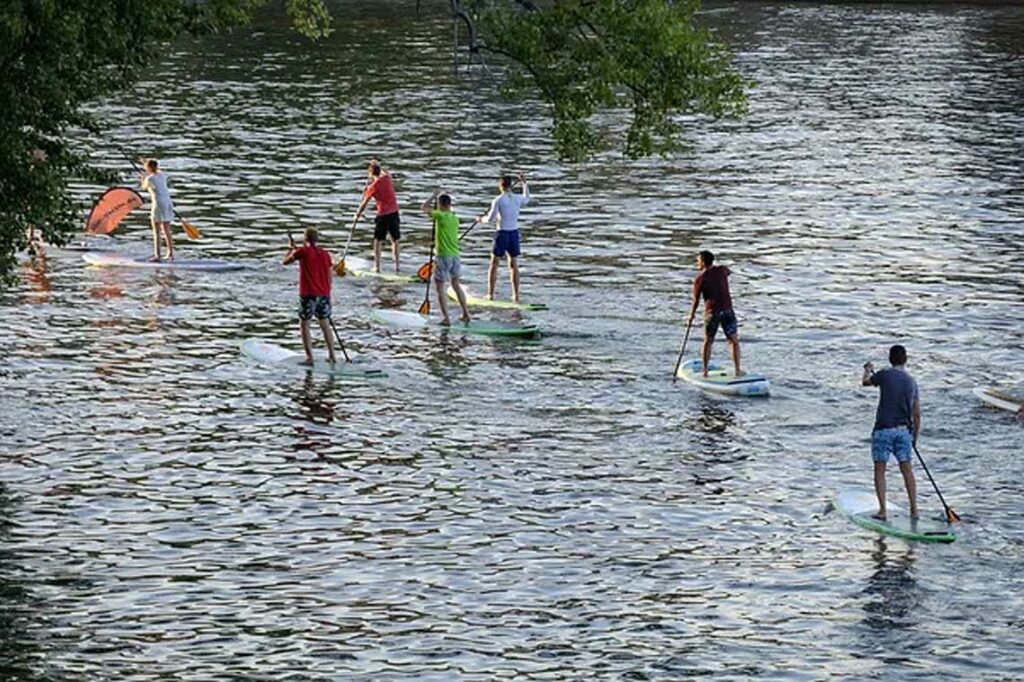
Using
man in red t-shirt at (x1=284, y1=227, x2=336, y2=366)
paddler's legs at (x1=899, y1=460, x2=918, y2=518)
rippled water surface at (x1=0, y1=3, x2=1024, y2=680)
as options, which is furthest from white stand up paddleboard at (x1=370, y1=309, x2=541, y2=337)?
paddler's legs at (x1=899, y1=460, x2=918, y2=518)

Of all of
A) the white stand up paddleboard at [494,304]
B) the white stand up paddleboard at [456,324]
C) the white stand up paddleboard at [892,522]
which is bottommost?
the white stand up paddleboard at [892,522]

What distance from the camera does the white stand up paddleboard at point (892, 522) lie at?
83.7 feet

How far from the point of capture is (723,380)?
32.8 m

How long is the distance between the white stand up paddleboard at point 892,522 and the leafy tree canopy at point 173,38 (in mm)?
5522

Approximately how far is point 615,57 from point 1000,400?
8.23m

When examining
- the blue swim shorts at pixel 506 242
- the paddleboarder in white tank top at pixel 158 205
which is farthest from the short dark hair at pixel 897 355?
the paddleboarder in white tank top at pixel 158 205

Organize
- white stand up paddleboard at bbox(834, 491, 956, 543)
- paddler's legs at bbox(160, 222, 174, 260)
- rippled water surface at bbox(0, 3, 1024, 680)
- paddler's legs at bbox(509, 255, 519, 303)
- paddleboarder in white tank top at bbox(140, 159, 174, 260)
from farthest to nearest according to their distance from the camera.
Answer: paddler's legs at bbox(160, 222, 174, 260) → paddleboarder in white tank top at bbox(140, 159, 174, 260) → paddler's legs at bbox(509, 255, 519, 303) → white stand up paddleboard at bbox(834, 491, 956, 543) → rippled water surface at bbox(0, 3, 1024, 680)

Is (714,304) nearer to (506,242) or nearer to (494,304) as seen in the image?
(506,242)

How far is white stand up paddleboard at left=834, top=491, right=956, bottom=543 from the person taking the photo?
25500 mm

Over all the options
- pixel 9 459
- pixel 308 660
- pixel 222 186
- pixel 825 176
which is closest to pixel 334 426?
pixel 9 459

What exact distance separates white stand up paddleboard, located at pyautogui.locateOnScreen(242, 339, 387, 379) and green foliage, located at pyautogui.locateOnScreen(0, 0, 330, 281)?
7.70m

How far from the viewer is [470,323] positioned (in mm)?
37562

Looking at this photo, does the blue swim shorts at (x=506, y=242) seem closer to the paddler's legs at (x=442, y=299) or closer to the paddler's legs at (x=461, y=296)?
the paddler's legs at (x=461, y=296)

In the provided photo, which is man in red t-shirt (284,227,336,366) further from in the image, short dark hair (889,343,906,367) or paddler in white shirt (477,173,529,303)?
short dark hair (889,343,906,367)
